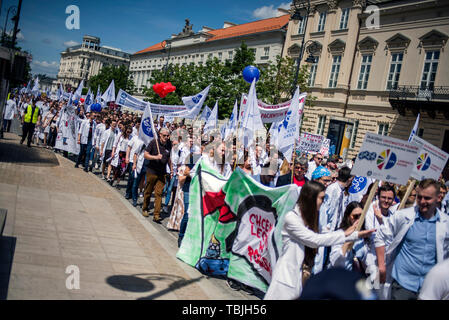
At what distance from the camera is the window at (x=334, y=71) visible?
110 feet

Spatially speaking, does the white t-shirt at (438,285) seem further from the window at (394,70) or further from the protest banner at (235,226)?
the window at (394,70)

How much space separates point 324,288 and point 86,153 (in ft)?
44.5

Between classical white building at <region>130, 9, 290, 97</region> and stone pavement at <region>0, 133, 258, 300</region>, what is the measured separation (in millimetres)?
31092

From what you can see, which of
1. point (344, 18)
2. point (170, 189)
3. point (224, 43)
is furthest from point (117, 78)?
point (170, 189)

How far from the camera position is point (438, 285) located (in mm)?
3111

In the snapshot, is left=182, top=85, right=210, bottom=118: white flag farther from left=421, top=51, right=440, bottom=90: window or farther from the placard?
left=421, top=51, right=440, bottom=90: window

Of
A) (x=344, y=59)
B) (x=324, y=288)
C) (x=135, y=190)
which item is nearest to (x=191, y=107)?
(x=135, y=190)

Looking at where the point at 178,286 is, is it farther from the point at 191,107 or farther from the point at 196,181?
the point at 191,107

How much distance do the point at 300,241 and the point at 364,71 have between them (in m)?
30.1

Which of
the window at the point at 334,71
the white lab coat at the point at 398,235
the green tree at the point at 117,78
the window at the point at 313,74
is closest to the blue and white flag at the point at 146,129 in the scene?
the white lab coat at the point at 398,235

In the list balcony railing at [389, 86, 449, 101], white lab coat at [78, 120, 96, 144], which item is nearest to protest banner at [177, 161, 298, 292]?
white lab coat at [78, 120, 96, 144]

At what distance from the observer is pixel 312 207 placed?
410 centimetres

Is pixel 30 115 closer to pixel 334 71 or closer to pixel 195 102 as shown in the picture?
→ pixel 195 102

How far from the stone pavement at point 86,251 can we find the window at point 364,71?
25912mm
